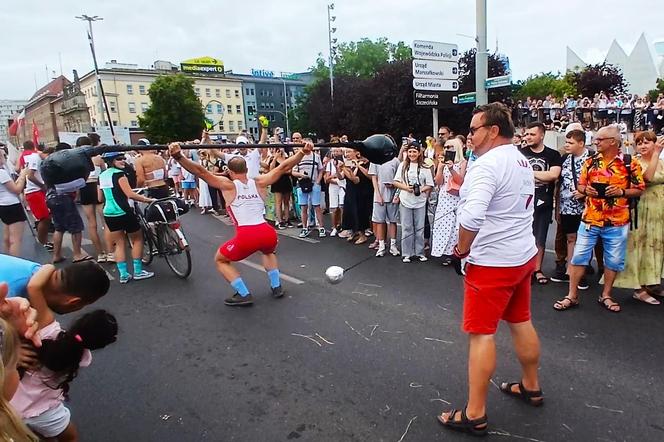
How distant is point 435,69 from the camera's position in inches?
412

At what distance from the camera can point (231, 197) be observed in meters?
5.01

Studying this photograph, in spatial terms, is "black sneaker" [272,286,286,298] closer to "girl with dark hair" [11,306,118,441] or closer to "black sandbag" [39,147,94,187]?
"girl with dark hair" [11,306,118,441]

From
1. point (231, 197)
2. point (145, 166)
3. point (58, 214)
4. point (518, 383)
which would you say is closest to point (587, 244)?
point (518, 383)

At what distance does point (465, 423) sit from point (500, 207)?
4.27ft

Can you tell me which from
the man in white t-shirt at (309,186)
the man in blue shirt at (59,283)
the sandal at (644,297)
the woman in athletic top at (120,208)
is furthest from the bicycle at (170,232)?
the sandal at (644,297)

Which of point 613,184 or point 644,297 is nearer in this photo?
point 613,184

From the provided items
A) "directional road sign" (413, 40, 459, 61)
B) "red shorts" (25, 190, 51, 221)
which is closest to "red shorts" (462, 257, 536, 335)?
"directional road sign" (413, 40, 459, 61)

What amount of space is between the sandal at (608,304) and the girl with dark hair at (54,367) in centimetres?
436

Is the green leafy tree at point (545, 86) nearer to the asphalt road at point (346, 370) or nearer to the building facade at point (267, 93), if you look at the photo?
the asphalt road at point (346, 370)

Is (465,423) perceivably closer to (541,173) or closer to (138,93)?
(541,173)

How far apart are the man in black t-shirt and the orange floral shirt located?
0.76 m

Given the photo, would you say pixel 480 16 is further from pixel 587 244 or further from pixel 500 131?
pixel 500 131

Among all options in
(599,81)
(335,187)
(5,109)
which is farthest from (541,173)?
(5,109)

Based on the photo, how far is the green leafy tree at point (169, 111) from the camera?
57.8m
